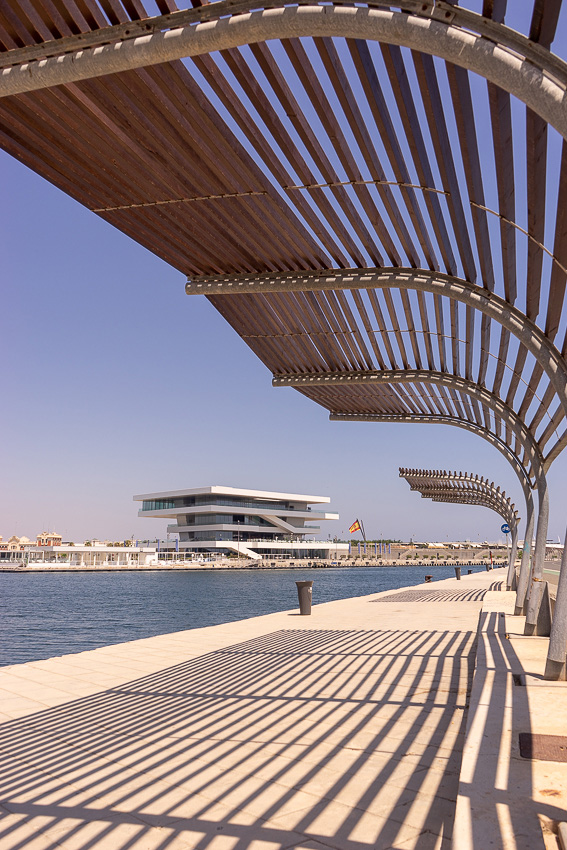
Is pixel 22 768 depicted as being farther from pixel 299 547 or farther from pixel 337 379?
pixel 299 547

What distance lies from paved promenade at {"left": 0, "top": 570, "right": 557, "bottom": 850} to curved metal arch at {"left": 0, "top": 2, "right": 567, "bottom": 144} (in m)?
3.18

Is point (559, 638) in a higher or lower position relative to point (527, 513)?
lower

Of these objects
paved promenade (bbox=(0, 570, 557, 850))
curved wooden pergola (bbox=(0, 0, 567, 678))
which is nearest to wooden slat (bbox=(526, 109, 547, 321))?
curved wooden pergola (bbox=(0, 0, 567, 678))

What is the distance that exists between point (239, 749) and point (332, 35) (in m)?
5.12

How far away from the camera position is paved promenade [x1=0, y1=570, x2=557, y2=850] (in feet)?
12.3

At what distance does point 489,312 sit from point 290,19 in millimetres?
3950

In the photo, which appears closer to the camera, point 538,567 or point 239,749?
point 239,749

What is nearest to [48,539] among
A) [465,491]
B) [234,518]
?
[234,518]

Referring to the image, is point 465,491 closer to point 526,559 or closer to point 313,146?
point 526,559

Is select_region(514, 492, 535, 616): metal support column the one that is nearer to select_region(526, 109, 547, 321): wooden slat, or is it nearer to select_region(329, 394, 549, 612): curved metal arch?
Result: select_region(329, 394, 549, 612): curved metal arch

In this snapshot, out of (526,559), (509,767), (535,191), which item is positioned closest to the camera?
(509,767)

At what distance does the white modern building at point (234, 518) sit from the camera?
341 feet

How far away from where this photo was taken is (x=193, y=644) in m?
12.2

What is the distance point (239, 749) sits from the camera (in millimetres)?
5328
